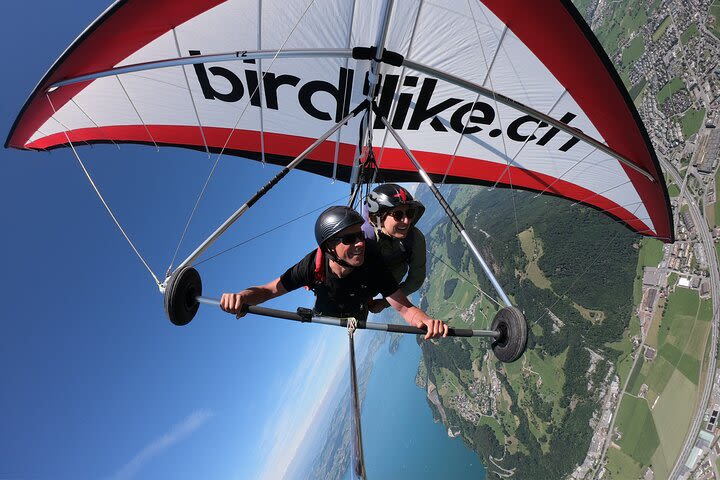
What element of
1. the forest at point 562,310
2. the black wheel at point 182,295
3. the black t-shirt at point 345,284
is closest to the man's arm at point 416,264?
the black t-shirt at point 345,284

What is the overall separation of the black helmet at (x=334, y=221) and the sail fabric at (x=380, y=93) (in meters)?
1.74

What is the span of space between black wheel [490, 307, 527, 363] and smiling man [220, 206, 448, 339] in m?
0.61

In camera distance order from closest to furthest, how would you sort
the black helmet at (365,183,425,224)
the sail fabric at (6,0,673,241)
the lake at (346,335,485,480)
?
the black helmet at (365,183,425,224) → the sail fabric at (6,0,673,241) → the lake at (346,335,485,480)

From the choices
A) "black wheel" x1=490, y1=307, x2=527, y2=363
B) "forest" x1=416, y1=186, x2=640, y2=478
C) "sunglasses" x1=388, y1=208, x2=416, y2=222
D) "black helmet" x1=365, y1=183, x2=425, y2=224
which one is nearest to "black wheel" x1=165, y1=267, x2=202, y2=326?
"black helmet" x1=365, y1=183, x2=425, y2=224

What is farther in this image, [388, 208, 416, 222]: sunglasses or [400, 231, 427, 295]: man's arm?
[400, 231, 427, 295]: man's arm

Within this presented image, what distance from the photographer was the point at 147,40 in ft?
12.4

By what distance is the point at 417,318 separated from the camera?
246 centimetres

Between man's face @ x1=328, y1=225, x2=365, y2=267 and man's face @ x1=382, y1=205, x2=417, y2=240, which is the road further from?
man's face @ x1=328, y1=225, x2=365, y2=267

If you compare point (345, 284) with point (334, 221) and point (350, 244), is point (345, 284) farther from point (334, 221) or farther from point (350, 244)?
point (334, 221)

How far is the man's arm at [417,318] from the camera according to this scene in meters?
2.15

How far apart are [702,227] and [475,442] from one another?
126 ft

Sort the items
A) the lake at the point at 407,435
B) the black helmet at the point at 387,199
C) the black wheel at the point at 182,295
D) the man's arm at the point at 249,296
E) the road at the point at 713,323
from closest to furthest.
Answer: the man's arm at the point at 249,296 → the black wheel at the point at 182,295 → the black helmet at the point at 387,199 → the road at the point at 713,323 → the lake at the point at 407,435

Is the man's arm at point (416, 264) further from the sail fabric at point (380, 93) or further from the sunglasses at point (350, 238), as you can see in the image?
the sail fabric at point (380, 93)

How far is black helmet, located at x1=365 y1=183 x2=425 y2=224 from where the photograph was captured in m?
2.61
